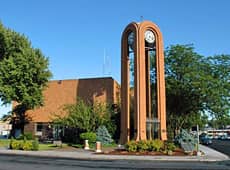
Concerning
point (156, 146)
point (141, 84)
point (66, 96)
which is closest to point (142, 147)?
point (156, 146)

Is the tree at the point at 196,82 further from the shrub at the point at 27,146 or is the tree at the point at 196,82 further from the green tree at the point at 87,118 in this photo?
the shrub at the point at 27,146

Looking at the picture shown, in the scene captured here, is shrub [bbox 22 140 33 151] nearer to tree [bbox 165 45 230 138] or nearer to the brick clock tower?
the brick clock tower

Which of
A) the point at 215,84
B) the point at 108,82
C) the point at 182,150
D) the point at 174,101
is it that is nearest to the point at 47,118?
the point at 108,82

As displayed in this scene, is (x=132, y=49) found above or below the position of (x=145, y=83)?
above

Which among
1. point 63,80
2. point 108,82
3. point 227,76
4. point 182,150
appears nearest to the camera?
point 182,150

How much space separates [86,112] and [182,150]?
14.3m

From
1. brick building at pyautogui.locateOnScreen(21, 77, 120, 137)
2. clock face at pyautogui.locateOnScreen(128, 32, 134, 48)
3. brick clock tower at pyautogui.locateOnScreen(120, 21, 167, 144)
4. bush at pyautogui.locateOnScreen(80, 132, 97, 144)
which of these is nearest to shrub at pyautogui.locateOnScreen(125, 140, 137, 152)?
brick clock tower at pyautogui.locateOnScreen(120, 21, 167, 144)

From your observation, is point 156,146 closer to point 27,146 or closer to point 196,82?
point 27,146

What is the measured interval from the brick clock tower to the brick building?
773 centimetres

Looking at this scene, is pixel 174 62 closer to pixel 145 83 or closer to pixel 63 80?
pixel 145 83

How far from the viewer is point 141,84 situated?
3906 centimetres

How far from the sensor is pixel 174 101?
5003 centimetres

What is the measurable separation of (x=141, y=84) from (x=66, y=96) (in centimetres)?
1754

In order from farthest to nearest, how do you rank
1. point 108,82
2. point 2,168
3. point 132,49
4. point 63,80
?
point 63,80
point 108,82
point 132,49
point 2,168
